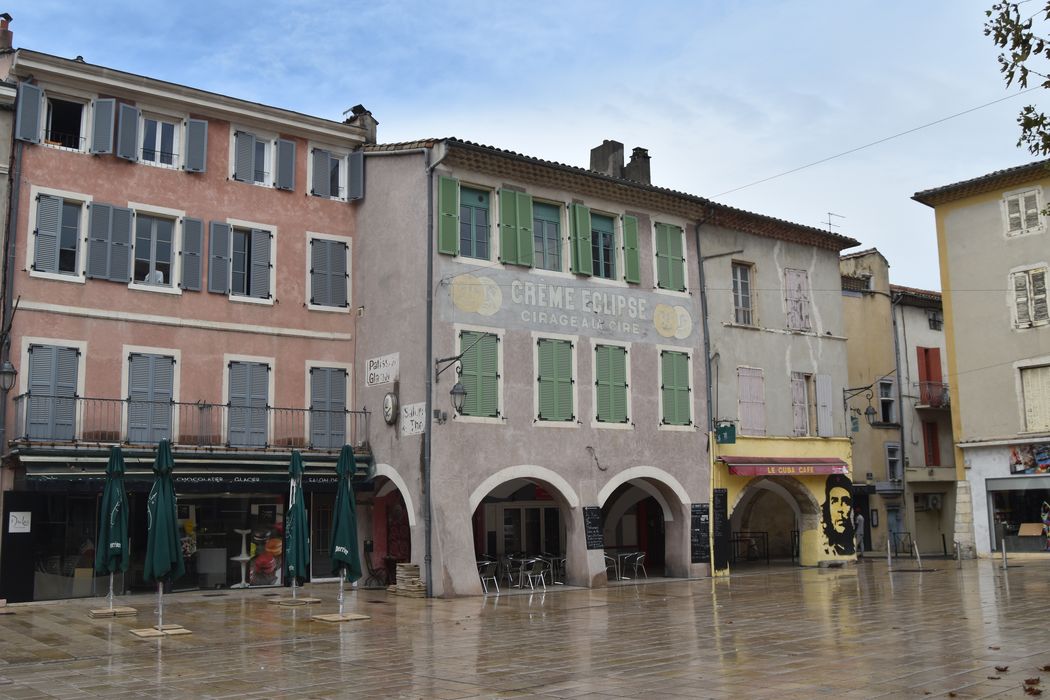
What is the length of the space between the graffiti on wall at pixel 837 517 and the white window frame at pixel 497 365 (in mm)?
10240

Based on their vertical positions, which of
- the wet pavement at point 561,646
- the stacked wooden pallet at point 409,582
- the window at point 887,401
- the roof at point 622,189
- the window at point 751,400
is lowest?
the wet pavement at point 561,646

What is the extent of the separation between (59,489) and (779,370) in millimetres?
17162

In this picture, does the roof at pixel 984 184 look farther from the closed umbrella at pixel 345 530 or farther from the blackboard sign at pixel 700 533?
the closed umbrella at pixel 345 530

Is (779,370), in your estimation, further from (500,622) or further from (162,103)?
(162,103)

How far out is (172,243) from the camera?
Answer: 2128 centimetres

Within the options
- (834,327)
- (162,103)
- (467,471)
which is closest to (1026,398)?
(834,327)

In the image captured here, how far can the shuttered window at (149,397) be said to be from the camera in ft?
66.2

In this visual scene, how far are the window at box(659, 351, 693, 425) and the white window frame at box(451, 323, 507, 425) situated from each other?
15.0 feet

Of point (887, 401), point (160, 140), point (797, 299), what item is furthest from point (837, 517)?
point (160, 140)

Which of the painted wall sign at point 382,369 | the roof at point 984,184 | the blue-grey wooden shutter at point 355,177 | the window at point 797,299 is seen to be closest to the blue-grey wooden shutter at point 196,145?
the blue-grey wooden shutter at point 355,177

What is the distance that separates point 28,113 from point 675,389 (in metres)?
14.9

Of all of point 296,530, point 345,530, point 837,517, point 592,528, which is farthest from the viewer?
point 837,517

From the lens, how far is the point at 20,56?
A: 19391mm

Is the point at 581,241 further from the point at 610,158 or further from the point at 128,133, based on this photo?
the point at 128,133
